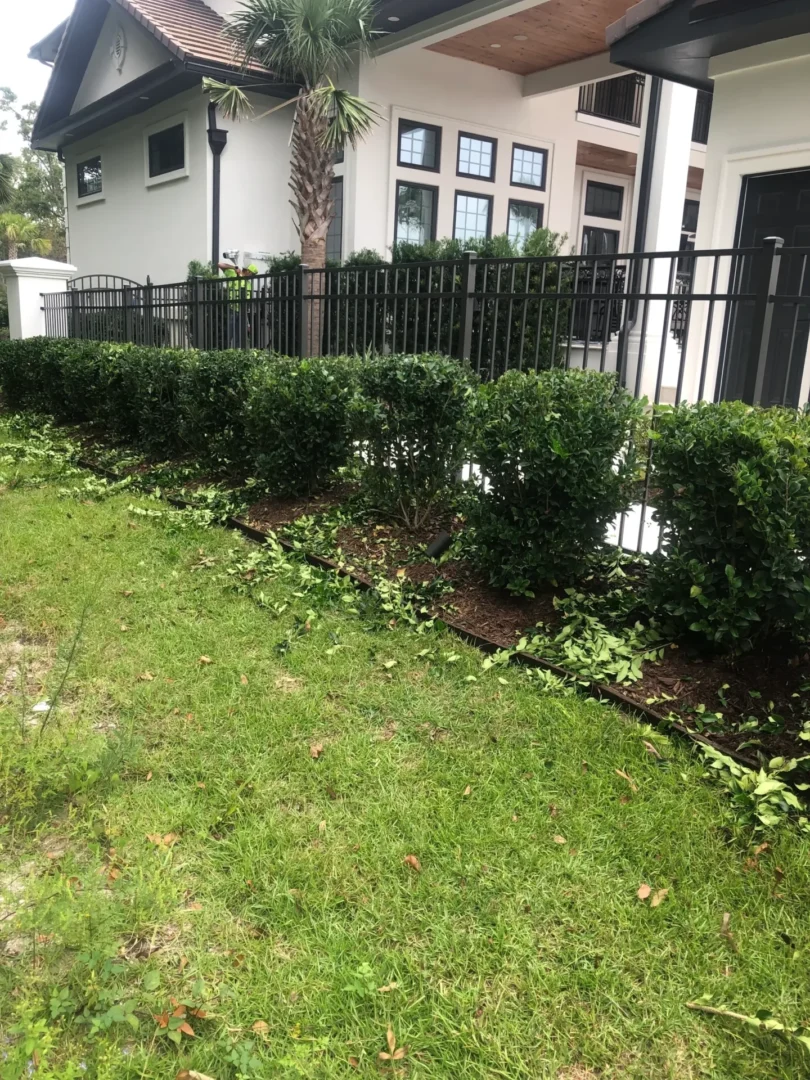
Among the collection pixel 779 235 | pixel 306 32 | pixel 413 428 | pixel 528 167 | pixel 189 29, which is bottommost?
pixel 413 428

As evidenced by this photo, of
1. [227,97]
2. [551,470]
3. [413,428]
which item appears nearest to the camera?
[551,470]

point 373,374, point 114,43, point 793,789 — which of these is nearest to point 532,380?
point 373,374

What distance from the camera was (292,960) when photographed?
225 cm

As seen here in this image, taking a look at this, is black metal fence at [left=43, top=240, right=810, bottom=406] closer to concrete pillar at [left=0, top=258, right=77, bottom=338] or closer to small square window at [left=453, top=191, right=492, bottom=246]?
small square window at [left=453, top=191, right=492, bottom=246]

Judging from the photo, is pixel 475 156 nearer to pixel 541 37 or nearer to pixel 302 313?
pixel 541 37

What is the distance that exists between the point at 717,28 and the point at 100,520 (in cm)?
670

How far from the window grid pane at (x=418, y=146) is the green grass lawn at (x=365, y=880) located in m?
12.2

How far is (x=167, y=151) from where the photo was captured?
16.1 meters

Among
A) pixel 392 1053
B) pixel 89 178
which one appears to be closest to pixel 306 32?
pixel 89 178

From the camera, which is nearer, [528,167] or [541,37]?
[541,37]

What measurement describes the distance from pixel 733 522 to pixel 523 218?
13.7 m

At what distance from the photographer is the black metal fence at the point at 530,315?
4.85 metres

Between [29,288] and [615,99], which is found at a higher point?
[615,99]

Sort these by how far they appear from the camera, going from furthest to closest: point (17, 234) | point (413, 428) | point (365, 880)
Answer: point (17, 234)
point (413, 428)
point (365, 880)
